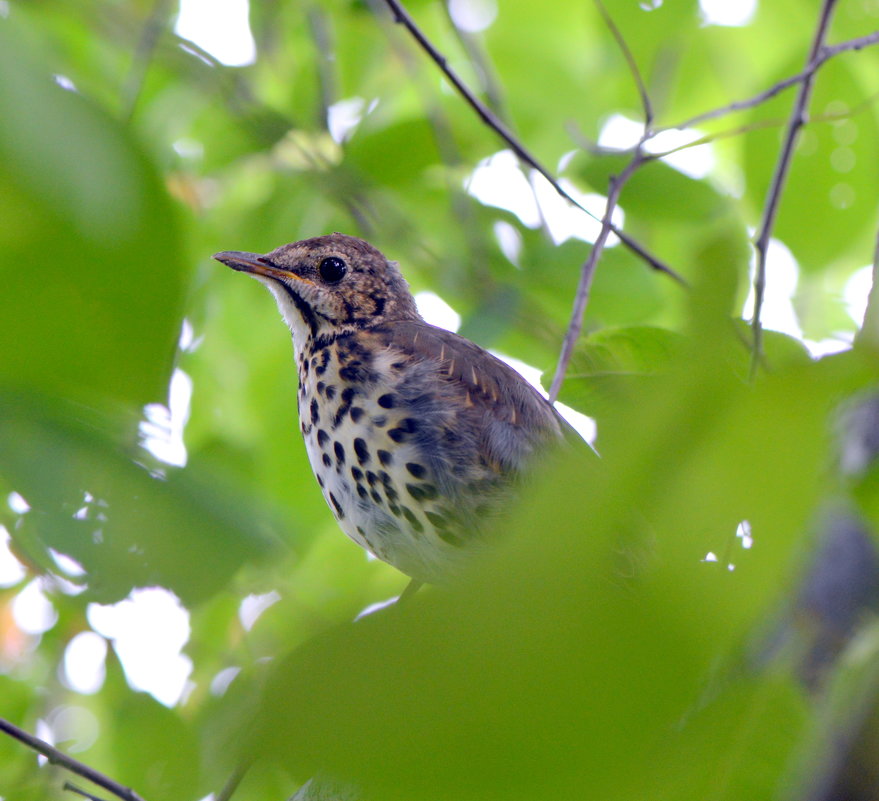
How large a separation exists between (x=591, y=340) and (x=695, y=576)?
1.74 meters

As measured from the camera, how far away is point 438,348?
3.39 meters

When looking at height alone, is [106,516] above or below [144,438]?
below

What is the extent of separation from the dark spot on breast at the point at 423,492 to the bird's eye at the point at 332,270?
1.16 meters

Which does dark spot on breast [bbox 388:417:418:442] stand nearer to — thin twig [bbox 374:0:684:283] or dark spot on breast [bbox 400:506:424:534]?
dark spot on breast [bbox 400:506:424:534]

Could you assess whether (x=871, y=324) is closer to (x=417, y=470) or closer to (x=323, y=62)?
(x=417, y=470)

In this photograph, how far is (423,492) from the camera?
3031 millimetres

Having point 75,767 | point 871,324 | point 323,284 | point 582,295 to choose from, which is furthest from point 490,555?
point 323,284

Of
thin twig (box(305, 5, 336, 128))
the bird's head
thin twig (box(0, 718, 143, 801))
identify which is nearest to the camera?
thin twig (box(0, 718, 143, 801))

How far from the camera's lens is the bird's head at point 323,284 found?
3.81m

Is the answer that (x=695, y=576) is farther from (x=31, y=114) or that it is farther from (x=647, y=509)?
(x=31, y=114)

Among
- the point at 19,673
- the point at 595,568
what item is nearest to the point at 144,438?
A: the point at 595,568

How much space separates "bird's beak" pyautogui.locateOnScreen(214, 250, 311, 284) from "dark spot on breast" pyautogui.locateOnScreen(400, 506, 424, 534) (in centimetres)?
→ 114

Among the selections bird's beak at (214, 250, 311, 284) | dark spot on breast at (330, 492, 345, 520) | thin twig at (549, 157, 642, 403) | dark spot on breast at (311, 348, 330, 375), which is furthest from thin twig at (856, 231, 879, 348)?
bird's beak at (214, 250, 311, 284)

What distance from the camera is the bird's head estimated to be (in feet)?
12.5
